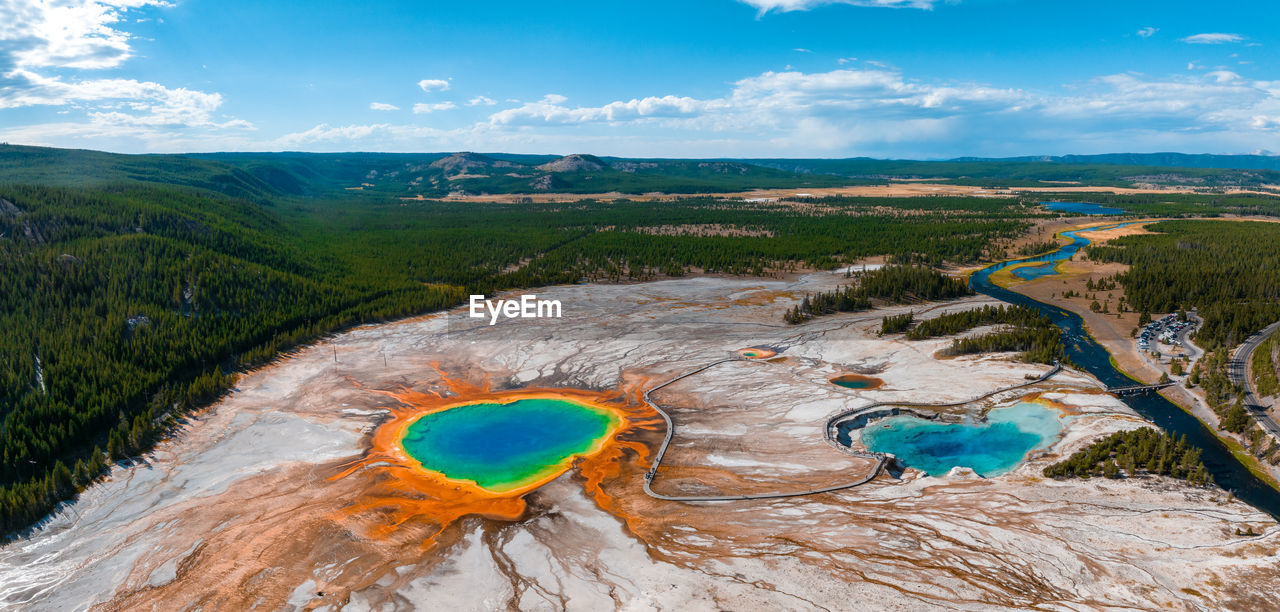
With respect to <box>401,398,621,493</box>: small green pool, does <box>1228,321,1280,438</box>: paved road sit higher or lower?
higher

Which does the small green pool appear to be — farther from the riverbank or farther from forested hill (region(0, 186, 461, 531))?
the riverbank

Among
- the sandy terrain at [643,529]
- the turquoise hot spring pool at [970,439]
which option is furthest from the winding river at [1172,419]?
the turquoise hot spring pool at [970,439]

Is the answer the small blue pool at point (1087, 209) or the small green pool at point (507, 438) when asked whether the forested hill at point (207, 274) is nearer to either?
the small green pool at point (507, 438)

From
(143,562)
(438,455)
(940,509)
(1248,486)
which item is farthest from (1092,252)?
(143,562)

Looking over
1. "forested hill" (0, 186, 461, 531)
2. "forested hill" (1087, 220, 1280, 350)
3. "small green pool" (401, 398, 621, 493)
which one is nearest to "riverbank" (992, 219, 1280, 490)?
"forested hill" (1087, 220, 1280, 350)

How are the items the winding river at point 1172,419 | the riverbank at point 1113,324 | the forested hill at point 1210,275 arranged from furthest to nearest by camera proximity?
1. the forested hill at point 1210,275
2. the riverbank at point 1113,324
3. the winding river at point 1172,419

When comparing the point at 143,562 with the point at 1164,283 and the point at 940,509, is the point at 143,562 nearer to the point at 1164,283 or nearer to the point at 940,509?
the point at 940,509
